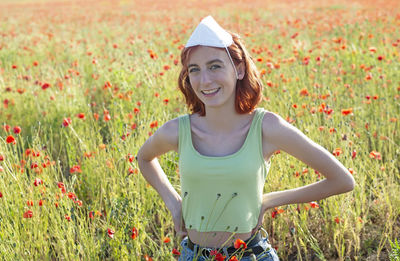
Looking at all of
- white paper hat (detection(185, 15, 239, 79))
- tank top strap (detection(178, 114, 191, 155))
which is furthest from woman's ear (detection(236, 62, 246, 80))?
tank top strap (detection(178, 114, 191, 155))

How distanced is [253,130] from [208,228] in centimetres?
41

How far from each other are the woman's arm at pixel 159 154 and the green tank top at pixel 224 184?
5cm

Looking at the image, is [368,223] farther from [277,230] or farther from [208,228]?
[208,228]

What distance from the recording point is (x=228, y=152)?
168 cm

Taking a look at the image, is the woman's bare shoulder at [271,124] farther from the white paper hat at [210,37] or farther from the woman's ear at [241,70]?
the white paper hat at [210,37]

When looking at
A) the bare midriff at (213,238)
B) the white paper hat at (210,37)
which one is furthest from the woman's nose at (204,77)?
the bare midriff at (213,238)

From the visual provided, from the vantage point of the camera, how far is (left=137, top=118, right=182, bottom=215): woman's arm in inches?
71.3

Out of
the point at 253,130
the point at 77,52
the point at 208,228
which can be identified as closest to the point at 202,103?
the point at 253,130

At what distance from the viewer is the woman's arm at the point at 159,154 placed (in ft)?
5.94

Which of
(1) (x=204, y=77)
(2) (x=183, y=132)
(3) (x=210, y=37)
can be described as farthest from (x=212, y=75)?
(2) (x=183, y=132)

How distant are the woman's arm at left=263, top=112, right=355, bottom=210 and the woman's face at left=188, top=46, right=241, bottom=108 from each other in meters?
0.18

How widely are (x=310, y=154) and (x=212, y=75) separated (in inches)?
17.7

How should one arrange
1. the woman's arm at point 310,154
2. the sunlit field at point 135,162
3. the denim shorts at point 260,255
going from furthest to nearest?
the sunlit field at point 135,162, the denim shorts at point 260,255, the woman's arm at point 310,154

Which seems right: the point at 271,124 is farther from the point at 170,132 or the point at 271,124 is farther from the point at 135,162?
the point at 135,162
